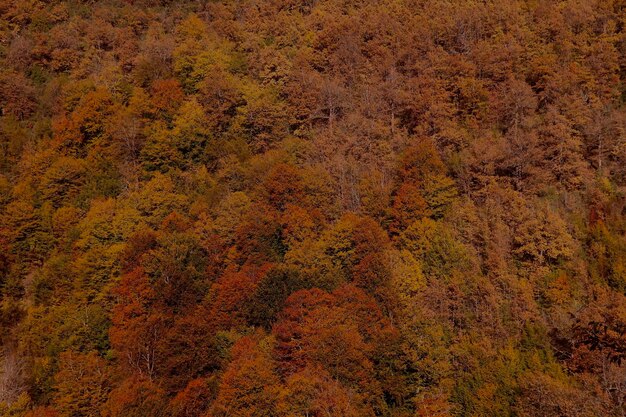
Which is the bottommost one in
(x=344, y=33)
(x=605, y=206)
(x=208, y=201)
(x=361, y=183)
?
(x=208, y=201)

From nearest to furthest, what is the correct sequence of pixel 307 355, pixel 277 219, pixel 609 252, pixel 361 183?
pixel 307 355 → pixel 609 252 → pixel 277 219 → pixel 361 183

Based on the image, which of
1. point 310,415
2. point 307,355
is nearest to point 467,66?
point 307,355

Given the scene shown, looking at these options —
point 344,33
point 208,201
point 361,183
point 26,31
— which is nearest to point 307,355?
point 361,183

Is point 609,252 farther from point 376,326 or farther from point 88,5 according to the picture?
point 88,5

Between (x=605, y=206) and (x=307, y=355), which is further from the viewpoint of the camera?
(x=605, y=206)

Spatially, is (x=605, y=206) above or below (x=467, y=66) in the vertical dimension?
below

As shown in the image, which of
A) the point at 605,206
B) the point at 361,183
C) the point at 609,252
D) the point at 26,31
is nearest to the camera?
the point at 609,252
